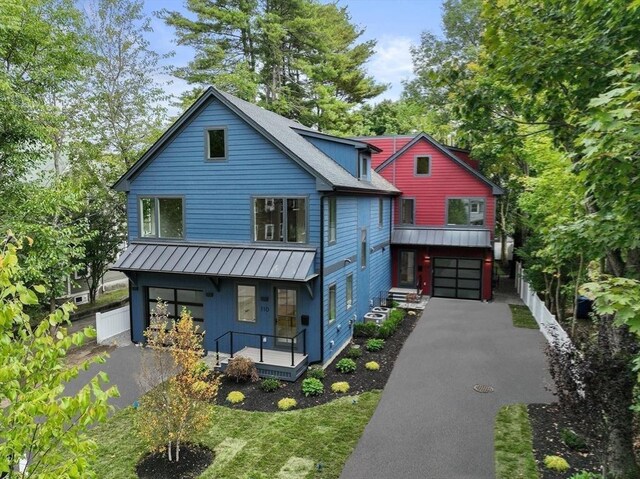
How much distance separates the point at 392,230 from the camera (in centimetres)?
2381

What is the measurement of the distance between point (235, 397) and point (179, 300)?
5455 mm

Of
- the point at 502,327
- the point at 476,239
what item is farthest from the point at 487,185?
the point at 502,327

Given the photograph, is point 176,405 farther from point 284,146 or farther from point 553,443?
point 284,146

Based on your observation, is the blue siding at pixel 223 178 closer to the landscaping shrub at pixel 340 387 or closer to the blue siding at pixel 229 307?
the blue siding at pixel 229 307

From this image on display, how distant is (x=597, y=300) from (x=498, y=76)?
574cm

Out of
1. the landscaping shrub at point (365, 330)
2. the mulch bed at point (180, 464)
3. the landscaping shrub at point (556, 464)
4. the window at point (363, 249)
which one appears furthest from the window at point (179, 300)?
the landscaping shrub at point (556, 464)

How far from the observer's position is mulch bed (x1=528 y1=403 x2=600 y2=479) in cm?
810

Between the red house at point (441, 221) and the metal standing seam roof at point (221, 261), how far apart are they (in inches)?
436

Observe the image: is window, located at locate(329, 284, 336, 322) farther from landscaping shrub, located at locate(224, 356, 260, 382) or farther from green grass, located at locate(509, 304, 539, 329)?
green grass, located at locate(509, 304, 539, 329)

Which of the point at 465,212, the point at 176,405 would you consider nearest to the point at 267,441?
the point at 176,405

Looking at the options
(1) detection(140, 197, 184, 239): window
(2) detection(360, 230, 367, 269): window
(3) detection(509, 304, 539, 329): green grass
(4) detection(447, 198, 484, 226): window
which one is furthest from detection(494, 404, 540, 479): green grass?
(4) detection(447, 198, 484, 226): window

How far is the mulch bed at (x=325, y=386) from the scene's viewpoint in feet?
37.2

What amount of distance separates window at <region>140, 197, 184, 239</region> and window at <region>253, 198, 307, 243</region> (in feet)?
10.2

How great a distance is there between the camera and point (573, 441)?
29.1 ft
